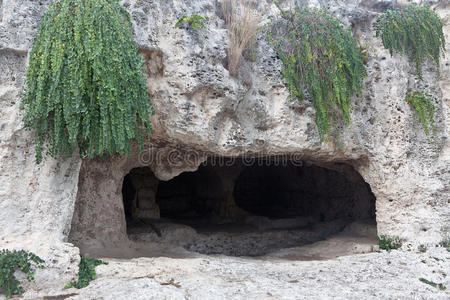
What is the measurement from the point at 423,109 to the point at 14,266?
22.7 feet

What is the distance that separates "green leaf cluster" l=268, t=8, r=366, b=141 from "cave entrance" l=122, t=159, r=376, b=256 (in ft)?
8.35

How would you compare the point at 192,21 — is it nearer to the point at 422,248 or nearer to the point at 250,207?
the point at 422,248

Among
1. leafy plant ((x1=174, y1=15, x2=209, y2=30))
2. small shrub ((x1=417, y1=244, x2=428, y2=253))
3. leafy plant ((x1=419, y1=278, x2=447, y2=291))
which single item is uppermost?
leafy plant ((x1=174, y1=15, x2=209, y2=30))

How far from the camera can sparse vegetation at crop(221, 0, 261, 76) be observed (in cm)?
620

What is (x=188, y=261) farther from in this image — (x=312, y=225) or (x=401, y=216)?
(x=312, y=225)

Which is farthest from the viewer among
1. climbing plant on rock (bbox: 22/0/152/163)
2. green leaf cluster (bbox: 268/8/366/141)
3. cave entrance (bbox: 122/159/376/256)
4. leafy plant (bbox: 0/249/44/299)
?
cave entrance (bbox: 122/159/376/256)

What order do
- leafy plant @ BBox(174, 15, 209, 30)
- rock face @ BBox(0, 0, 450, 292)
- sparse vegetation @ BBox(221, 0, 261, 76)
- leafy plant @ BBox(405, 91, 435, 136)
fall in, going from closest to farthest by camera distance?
rock face @ BBox(0, 0, 450, 292), leafy plant @ BBox(174, 15, 209, 30), sparse vegetation @ BBox(221, 0, 261, 76), leafy plant @ BBox(405, 91, 435, 136)

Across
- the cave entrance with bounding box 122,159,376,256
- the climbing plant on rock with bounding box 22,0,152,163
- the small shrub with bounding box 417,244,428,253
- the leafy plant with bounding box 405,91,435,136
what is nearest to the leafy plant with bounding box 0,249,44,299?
the climbing plant on rock with bounding box 22,0,152,163

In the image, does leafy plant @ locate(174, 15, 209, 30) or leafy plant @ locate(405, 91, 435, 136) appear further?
leafy plant @ locate(405, 91, 435, 136)

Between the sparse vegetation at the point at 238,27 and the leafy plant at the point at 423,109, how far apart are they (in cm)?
318

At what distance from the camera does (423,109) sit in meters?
6.89

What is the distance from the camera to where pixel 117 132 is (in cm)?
510

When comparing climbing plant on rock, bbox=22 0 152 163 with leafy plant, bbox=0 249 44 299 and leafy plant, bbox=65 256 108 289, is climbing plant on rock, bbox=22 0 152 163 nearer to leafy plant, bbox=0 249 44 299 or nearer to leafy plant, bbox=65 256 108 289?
leafy plant, bbox=0 249 44 299

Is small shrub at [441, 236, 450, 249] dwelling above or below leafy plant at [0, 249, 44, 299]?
above
